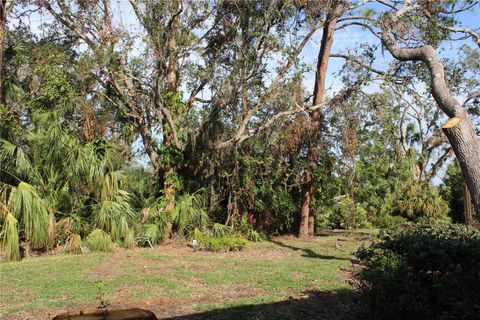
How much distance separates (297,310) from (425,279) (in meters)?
1.73

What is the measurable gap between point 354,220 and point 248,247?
8.64 m

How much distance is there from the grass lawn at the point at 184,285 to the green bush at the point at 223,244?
50 cm

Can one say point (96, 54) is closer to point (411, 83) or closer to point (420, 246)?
point (411, 83)

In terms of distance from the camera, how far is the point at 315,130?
17.1 m

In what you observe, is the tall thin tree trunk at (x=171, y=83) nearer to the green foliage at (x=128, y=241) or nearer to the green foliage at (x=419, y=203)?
the green foliage at (x=128, y=241)

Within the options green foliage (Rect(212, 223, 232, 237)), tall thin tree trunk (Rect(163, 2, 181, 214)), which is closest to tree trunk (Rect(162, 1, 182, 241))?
tall thin tree trunk (Rect(163, 2, 181, 214))

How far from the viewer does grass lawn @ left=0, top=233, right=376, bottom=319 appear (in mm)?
6738

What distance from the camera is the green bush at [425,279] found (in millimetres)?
5441

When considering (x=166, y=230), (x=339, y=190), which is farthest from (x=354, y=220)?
(x=166, y=230)

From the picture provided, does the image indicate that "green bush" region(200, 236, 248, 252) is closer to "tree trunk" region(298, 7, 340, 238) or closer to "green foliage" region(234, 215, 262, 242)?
"green foliage" region(234, 215, 262, 242)

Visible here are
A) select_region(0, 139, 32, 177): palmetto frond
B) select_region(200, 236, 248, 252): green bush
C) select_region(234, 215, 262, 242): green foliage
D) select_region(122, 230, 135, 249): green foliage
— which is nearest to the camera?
select_region(0, 139, 32, 177): palmetto frond

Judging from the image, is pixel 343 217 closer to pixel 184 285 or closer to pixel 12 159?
pixel 12 159

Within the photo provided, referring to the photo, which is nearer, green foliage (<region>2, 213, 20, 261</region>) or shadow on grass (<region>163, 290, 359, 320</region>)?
shadow on grass (<region>163, 290, 359, 320</region>)

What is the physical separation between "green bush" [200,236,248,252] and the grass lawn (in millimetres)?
505
